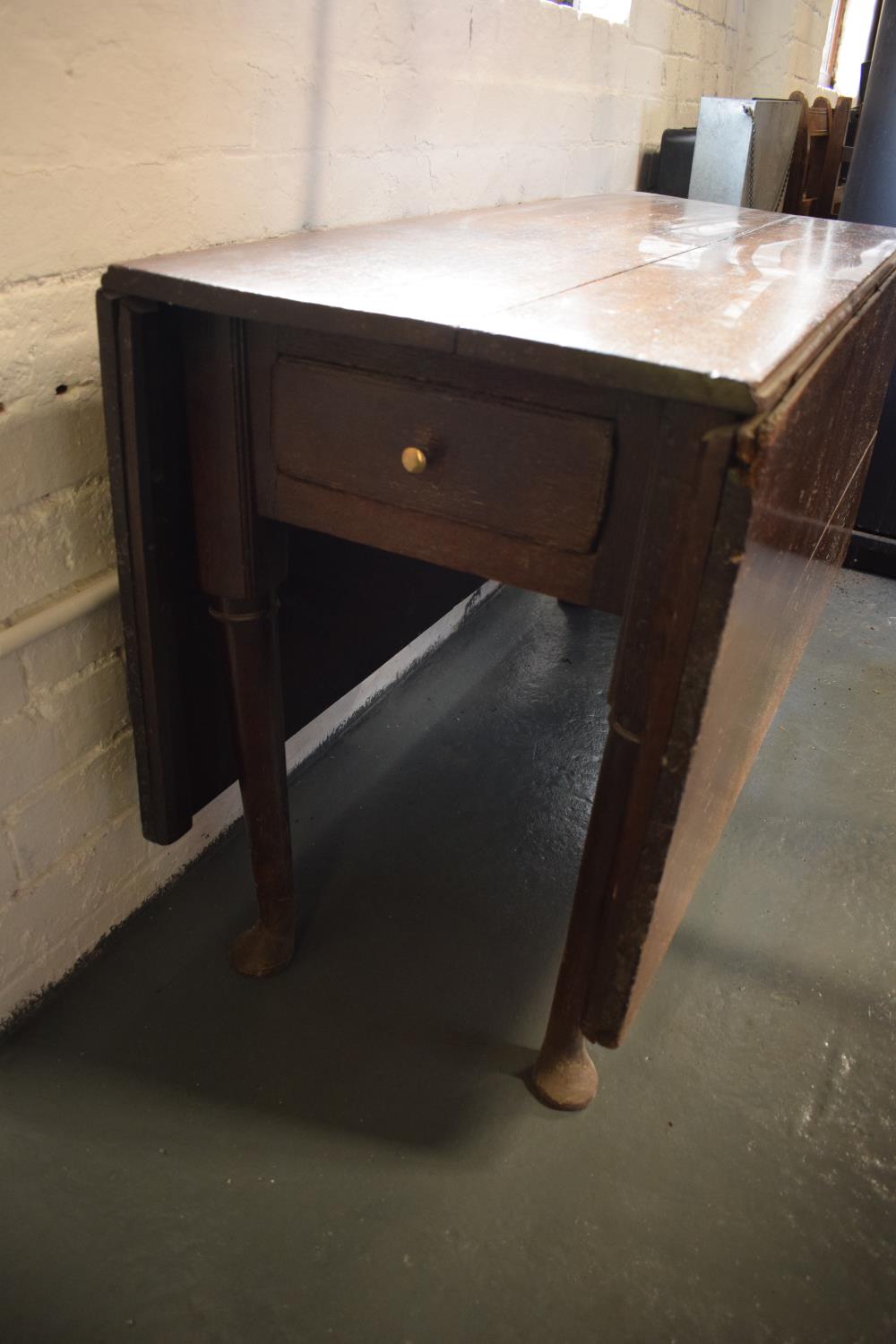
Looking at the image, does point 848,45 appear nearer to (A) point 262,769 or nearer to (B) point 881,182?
(B) point 881,182

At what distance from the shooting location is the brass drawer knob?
84 cm

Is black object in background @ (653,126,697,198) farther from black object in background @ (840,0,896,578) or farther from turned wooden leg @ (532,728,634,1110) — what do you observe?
turned wooden leg @ (532,728,634,1110)

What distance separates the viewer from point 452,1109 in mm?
1130

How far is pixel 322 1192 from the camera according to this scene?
1025 mm

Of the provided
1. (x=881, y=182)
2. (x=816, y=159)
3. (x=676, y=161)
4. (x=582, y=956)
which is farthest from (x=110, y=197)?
(x=816, y=159)

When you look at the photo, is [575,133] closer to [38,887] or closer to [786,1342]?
[38,887]

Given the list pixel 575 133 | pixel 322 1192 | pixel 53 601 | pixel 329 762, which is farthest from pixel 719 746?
pixel 575 133

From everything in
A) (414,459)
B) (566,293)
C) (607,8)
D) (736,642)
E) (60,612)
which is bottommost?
(60,612)

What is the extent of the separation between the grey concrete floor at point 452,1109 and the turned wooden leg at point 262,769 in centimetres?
5

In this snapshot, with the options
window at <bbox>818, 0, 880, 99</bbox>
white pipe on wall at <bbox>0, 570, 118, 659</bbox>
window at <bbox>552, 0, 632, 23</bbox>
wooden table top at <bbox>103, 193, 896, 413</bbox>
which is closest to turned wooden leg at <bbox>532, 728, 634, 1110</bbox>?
wooden table top at <bbox>103, 193, 896, 413</bbox>

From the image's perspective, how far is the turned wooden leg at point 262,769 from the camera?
106 centimetres

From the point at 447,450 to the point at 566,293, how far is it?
0.73ft

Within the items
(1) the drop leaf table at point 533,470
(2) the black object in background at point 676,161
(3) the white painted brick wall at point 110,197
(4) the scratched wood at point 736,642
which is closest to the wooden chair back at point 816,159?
(2) the black object in background at point 676,161

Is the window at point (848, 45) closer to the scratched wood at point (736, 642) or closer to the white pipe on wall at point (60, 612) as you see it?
the scratched wood at point (736, 642)
